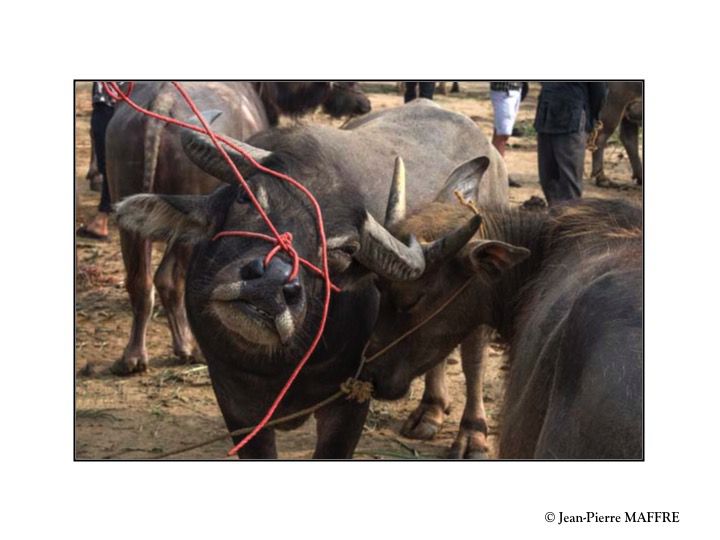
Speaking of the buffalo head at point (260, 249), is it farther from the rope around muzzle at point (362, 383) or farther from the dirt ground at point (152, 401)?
the dirt ground at point (152, 401)

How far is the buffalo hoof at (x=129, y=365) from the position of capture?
7.11 m

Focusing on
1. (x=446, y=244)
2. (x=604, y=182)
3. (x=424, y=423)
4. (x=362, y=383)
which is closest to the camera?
(x=446, y=244)

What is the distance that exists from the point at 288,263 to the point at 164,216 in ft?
2.69

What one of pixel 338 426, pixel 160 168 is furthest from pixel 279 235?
pixel 160 168

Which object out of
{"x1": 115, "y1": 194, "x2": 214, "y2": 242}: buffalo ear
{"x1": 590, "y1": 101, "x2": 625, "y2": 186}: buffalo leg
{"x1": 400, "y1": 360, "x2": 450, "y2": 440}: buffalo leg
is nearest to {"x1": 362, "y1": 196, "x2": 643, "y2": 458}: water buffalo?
{"x1": 115, "y1": 194, "x2": 214, "y2": 242}: buffalo ear

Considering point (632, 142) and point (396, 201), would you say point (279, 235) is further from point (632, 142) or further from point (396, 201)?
point (632, 142)

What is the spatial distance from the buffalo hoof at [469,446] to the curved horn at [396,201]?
1817mm

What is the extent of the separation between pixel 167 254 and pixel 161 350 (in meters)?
1.10

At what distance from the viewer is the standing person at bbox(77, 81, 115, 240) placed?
784cm

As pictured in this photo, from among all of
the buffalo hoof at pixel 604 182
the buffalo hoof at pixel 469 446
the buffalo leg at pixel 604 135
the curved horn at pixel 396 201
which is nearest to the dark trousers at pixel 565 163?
the buffalo hoof at pixel 469 446

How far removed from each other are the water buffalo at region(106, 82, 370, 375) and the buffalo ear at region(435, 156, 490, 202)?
6.19 feet

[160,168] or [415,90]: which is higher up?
[415,90]

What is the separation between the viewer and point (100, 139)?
8359 mm

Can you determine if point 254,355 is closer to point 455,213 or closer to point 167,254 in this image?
point 455,213
